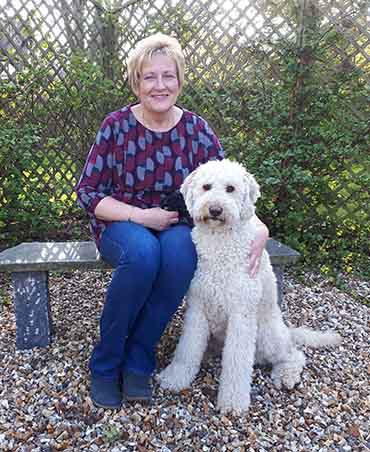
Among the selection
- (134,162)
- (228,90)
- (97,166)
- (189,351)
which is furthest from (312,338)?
(228,90)

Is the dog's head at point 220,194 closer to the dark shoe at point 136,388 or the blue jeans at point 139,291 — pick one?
the blue jeans at point 139,291

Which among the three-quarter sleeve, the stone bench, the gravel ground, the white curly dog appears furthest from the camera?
the stone bench

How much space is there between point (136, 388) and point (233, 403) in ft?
1.57

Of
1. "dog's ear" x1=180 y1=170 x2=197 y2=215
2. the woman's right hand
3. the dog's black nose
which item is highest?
"dog's ear" x1=180 y1=170 x2=197 y2=215

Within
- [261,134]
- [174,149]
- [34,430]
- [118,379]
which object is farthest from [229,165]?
[261,134]

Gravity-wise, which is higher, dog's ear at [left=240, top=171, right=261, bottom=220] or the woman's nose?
the woman's nose

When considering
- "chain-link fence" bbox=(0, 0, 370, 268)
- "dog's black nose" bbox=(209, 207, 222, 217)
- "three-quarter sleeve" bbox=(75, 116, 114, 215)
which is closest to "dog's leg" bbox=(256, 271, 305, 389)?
"dog's black nose" bbox=(209, 207, 222, 217)

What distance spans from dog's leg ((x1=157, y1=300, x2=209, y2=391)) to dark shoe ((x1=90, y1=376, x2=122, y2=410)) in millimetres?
256

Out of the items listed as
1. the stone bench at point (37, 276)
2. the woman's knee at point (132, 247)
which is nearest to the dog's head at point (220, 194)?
the woman's knee at point (132, 247)

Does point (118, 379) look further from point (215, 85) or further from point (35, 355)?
point (215, 85)

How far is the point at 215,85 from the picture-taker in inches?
164

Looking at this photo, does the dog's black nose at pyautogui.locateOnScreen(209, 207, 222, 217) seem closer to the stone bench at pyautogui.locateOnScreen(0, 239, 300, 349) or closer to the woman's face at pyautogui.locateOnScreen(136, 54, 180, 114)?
the woman's face at pyautogui.locateOnScreen(136, 54, 180, 114)

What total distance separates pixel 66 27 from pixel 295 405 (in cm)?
369

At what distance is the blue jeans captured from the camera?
7.06ft
